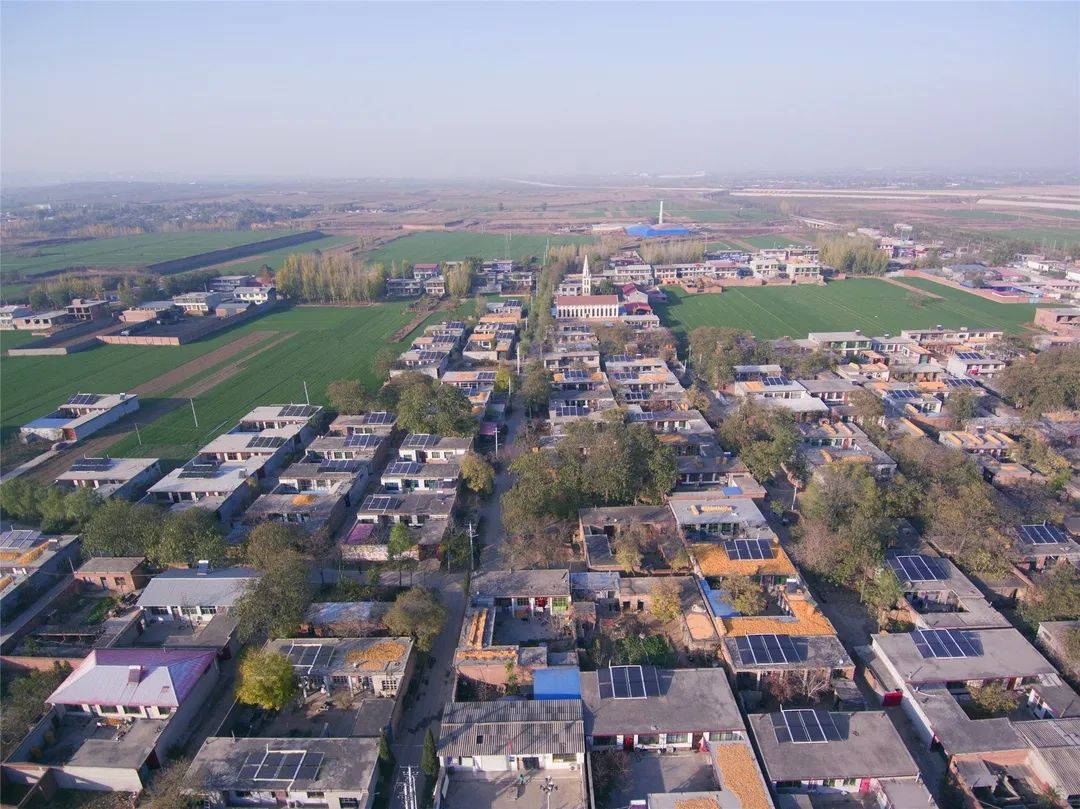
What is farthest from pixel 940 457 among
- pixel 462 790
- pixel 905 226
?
pixel 905 226

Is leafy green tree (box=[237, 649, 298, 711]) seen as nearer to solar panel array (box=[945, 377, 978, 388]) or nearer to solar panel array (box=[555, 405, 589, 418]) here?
solar panel array (box=[555, 405, 589, 418])

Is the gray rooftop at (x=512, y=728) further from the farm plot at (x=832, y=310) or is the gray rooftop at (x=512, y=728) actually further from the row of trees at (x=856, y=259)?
the row of trees at (x=856, y=259)

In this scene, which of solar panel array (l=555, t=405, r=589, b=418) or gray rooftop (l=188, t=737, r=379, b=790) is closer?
gray rooftop (l=188, t=737, r=379, b=790)

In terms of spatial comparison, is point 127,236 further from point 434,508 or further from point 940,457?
point 940,457

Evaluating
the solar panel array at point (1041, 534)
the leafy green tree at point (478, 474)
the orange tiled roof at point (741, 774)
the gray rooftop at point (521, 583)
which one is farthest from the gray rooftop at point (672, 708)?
the solar panel array at point (1041, 534)

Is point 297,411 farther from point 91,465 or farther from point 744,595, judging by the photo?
point 744,595

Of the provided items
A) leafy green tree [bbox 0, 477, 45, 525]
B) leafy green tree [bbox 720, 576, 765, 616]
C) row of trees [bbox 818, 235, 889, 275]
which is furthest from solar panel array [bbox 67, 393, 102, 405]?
row of trees [bbox 818, 235, 889, 275]

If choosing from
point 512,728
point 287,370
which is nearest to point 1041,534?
point 512,728
